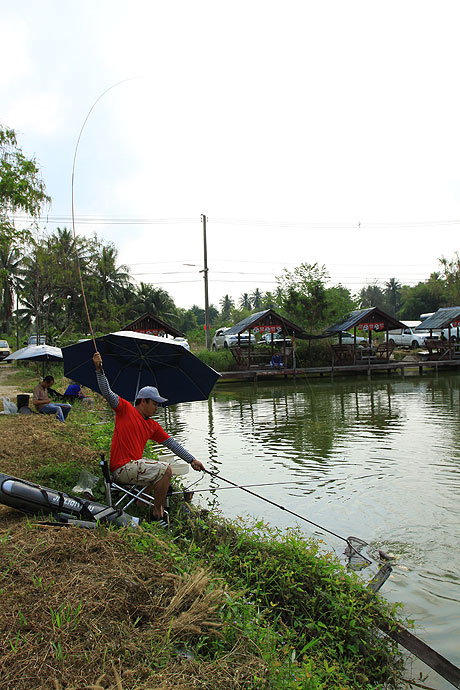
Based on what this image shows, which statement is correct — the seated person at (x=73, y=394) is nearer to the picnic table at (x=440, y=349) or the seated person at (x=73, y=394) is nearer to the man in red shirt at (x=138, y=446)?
the man in red shirt at (x=138, y=446)

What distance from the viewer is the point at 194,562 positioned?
13.3 ft

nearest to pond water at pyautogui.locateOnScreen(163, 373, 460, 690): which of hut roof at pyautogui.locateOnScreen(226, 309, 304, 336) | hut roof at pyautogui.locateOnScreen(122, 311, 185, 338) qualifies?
hut roof at pyautogui.locateOnScreen(122, 311, 185, 338)

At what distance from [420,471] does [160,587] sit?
6982mm

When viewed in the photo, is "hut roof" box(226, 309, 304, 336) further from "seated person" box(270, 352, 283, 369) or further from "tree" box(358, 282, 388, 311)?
"tree" box(358, 282, 388, 311)

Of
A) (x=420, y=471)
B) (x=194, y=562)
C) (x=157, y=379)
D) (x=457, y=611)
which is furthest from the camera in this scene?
(x=420, y=471)

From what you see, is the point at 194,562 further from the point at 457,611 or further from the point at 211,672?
the point at 457,611

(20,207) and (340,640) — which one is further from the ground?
(20,207)

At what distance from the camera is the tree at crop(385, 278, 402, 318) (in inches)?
3059

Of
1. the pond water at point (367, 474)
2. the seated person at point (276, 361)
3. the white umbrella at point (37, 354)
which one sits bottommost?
the pond water at point (367, 474)

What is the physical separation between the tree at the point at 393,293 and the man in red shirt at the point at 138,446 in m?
74.5

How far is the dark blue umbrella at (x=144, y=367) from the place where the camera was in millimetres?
6711

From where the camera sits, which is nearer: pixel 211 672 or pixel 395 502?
pixel 211 672

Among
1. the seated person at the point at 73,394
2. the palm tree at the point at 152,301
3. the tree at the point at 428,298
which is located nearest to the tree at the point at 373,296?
the tree at the point at 428,298

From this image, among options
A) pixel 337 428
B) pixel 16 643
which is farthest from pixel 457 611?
pixel 337 428
